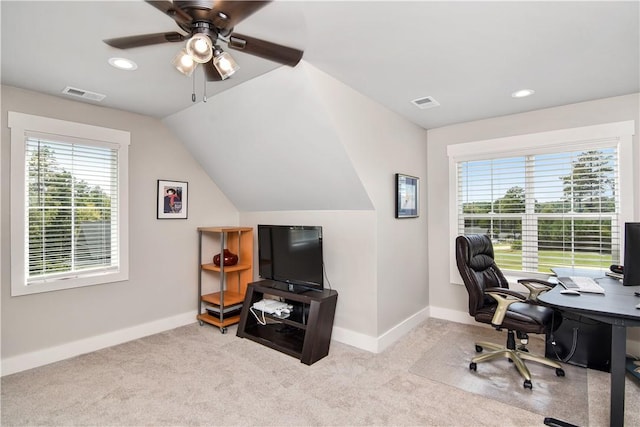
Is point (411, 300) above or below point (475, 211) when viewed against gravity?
below

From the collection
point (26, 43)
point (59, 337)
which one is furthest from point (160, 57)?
point (59, 337)

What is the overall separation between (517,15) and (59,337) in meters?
4.27

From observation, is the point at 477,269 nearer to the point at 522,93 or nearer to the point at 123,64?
the point at 522,93

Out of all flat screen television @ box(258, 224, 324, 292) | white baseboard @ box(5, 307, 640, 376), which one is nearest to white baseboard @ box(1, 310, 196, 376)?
white baseboard @ box(5, 307, 640, 376)

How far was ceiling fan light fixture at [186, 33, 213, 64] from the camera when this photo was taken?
153 cm

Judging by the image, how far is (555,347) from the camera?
299cm

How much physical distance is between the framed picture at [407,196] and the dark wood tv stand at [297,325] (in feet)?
3.77

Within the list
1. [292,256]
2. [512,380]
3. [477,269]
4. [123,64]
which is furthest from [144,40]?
[512,380]

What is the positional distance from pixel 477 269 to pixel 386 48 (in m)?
2.07

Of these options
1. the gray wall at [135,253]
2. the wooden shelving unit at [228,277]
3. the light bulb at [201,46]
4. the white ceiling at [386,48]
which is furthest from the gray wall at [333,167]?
the light bulb at [201,46]

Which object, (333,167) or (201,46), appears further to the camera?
(333,167)

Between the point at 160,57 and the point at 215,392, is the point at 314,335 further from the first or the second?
the point at 160,57

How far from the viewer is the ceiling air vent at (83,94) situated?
112 inches

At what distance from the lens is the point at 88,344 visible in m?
3.17
